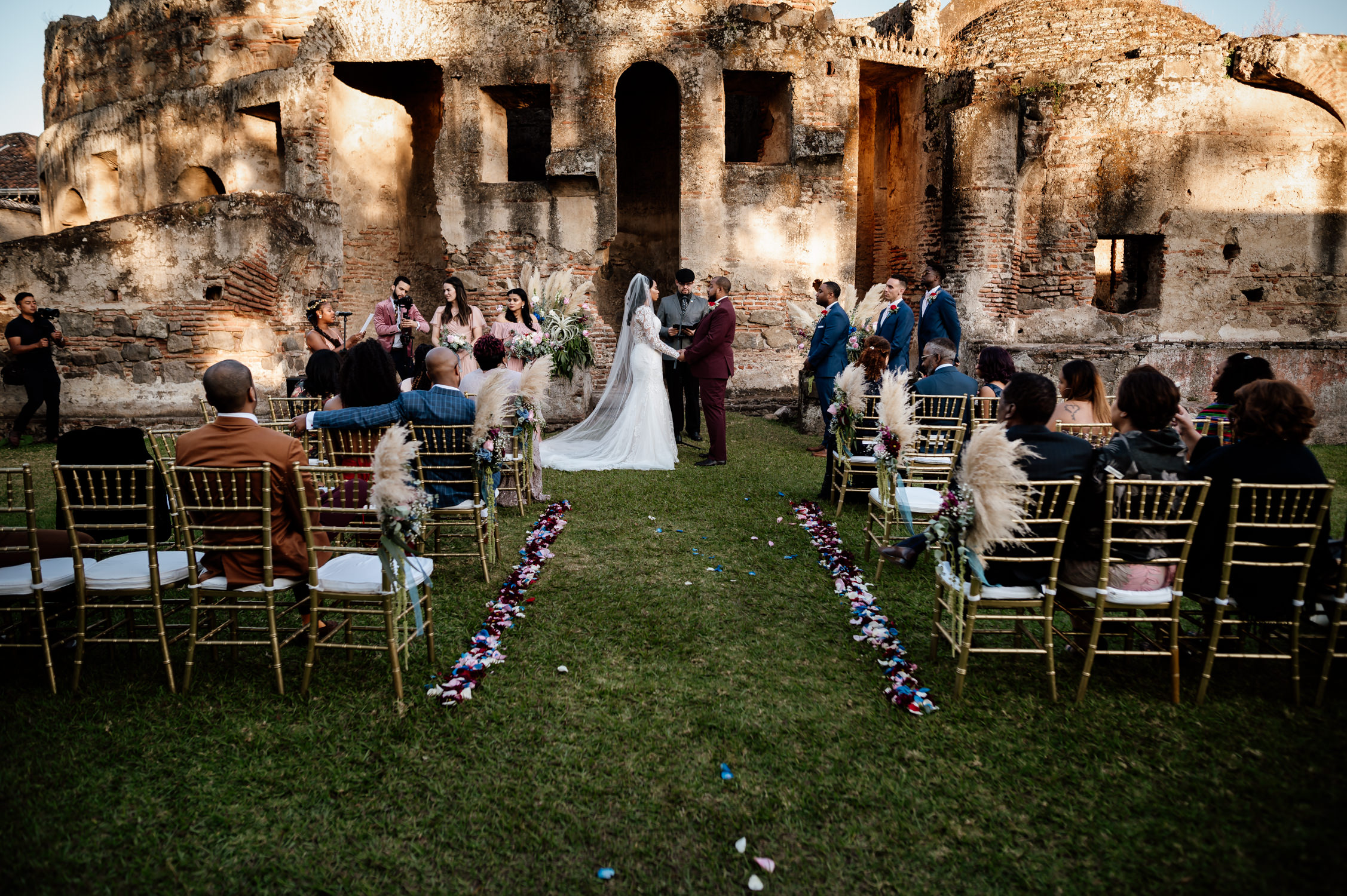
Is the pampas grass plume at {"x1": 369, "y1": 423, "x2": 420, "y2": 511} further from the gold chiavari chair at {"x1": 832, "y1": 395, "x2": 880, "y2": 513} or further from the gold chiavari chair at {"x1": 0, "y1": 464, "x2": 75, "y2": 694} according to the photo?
the gold chiavari chair at {"x1": 832, "y1": 395, "x2": 880, "y2": 513}

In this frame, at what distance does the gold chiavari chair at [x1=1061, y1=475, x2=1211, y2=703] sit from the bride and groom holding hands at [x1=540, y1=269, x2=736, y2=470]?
5.32 m

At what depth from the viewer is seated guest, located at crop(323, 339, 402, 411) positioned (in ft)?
16.1

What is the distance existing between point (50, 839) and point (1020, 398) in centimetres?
424

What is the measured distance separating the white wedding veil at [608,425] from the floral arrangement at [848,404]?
2.89 m

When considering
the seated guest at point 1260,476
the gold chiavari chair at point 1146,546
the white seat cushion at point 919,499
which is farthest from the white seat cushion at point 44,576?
the seated guest at point 1260,476

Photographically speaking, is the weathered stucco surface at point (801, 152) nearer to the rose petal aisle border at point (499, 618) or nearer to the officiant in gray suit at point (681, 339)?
the officiant in gray suit at point (681, 339)

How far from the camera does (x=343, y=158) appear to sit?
13.1 m

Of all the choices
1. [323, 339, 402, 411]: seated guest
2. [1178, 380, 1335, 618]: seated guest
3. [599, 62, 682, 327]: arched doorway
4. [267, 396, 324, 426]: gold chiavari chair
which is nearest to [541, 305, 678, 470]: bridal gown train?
[267, 396, 324, 426]: gold chiavari chair

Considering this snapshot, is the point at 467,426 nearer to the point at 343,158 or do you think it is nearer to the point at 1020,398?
the point at 1020,398

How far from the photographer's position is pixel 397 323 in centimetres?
898

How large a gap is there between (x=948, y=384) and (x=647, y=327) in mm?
3700

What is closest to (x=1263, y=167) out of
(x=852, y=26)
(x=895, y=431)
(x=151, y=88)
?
(x=852, y=26)

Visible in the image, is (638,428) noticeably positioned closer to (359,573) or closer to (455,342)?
(455,342)

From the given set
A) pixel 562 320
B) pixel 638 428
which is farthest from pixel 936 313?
pixel 562 320
